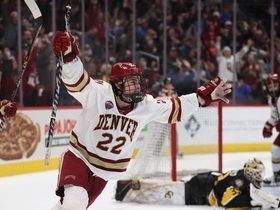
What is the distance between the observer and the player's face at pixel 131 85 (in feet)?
10.2

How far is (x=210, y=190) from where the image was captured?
4770 mm

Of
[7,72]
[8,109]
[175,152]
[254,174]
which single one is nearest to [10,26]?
[7,72]

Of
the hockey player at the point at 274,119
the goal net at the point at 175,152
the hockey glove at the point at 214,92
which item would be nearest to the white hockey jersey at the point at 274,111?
the hockey player at the point at 274,119

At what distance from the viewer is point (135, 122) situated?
3.23 meters

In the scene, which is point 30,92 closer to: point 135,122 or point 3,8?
point 3,8

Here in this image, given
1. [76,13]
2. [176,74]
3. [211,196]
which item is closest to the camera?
[211,196]

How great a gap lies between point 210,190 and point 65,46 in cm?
234

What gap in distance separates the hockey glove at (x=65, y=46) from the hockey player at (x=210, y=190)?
2.10 metres

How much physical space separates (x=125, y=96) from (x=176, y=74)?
20.5 ft

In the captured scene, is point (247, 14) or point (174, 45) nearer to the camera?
point (174, 45)

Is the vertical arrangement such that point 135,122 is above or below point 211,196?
above

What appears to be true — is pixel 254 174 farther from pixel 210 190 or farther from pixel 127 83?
pixel 127 83

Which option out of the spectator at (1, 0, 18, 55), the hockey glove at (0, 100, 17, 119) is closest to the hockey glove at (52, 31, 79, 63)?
the hockey glove at (0, 100, 17, 119)

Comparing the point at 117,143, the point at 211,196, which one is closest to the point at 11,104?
the point at 117,143
